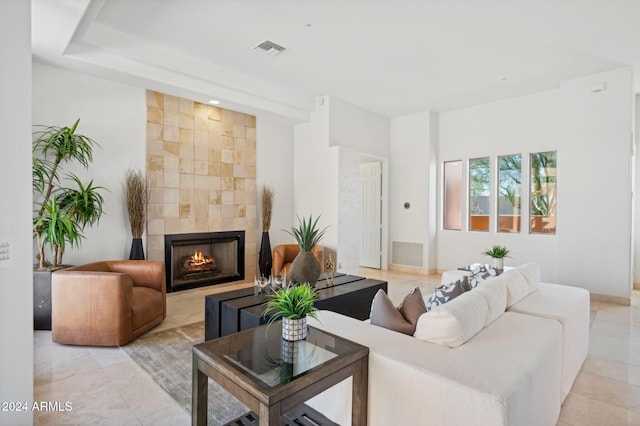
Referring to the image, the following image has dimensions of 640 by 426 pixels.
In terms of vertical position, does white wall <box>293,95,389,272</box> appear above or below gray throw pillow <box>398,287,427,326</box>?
above

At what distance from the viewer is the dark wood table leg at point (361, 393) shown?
1566mm

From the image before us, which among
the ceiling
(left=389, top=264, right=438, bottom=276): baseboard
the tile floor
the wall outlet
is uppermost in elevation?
the ceiling

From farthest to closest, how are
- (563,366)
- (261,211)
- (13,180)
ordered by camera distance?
(261,211) → (563,366) → (13,180)

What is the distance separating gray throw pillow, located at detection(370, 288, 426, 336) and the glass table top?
1.22 feet

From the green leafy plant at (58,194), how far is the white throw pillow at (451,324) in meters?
3.52

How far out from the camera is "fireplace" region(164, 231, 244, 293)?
5055 mm

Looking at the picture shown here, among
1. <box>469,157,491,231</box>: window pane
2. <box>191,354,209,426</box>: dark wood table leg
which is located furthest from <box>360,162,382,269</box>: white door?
<box>191,354,209,426</box>: dark wood table leg

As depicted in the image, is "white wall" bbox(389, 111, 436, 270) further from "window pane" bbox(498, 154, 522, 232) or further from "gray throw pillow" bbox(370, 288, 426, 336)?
"gray throw pillow" bbox(370, 288, 426, 336)

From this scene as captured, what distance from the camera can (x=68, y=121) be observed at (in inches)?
162

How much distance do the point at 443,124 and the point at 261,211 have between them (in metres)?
3.97

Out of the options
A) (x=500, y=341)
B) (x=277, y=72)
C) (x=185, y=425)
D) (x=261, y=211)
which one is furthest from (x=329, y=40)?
(x=185, y=425)

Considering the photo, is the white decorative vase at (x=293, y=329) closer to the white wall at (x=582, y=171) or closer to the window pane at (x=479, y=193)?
the white wall at (x=582, y=171)

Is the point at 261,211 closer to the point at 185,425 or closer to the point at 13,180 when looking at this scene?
the point at 185,425

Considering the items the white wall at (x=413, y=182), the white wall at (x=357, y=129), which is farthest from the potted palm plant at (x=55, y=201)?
the white wall at (x=413, y=182)
